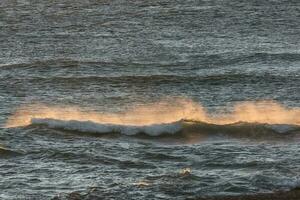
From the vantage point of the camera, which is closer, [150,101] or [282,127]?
[282,127]

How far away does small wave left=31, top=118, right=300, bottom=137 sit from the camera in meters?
17.0

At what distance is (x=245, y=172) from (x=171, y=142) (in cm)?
325

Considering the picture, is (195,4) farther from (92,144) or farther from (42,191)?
(42,191)

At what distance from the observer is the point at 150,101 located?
67.8 feet

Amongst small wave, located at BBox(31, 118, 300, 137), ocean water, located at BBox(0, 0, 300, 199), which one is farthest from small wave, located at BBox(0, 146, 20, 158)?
small wave, located at BBox(31, 118, 300, 137)

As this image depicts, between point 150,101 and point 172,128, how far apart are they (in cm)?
343

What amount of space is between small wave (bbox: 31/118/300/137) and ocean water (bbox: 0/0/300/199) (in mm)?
30

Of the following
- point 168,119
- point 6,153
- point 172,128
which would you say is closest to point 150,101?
point 168,119

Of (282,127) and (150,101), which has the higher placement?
(150,101)

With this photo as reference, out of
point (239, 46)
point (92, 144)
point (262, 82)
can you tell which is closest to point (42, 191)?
point (92, 144)

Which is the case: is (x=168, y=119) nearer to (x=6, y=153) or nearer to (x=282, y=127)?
(x=282, y=127)

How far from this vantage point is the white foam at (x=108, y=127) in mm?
17047

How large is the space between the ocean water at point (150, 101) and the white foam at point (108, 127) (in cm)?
3

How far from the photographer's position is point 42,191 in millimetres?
12492
